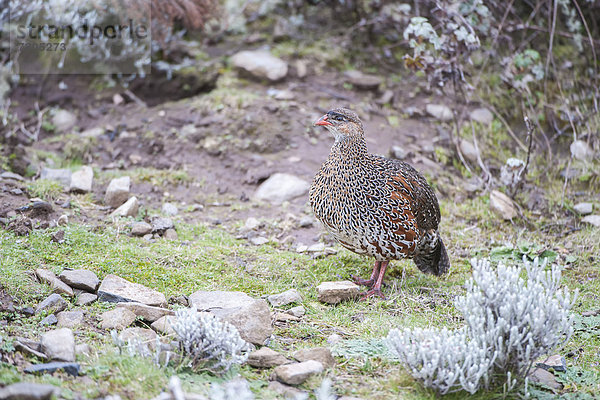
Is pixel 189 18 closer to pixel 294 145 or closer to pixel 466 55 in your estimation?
pixel 294 145

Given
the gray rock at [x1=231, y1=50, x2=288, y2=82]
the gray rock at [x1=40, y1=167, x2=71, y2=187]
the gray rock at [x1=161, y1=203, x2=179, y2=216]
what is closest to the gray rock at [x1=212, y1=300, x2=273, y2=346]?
the gray rock at [x1=161, y1=203, x2=179, y2=216]

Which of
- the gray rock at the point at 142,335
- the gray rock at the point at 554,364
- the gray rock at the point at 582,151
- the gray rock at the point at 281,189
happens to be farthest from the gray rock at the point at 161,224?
the gray rock at the point at 582,151

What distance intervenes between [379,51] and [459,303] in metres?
5.39

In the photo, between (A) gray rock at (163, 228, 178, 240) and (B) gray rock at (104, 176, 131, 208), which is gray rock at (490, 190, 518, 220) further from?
(B) gray rock at (104, 176, 131, 208)

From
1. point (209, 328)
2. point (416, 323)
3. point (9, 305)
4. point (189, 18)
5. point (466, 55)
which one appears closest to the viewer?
point (209, 328)

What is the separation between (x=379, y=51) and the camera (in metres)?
8.11

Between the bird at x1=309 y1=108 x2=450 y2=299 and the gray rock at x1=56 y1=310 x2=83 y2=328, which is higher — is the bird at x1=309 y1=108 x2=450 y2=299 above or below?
above

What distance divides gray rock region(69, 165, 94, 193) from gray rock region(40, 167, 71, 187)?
7cm

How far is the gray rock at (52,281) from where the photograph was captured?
3.83 metres

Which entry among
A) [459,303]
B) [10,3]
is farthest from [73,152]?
[459,303]

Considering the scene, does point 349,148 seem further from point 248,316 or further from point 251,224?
point 248,316

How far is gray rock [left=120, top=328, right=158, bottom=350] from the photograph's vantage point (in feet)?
10.8

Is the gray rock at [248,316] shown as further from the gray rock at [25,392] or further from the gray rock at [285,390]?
the gray rock at [25,392]

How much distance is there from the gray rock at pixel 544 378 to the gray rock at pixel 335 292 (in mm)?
1381
